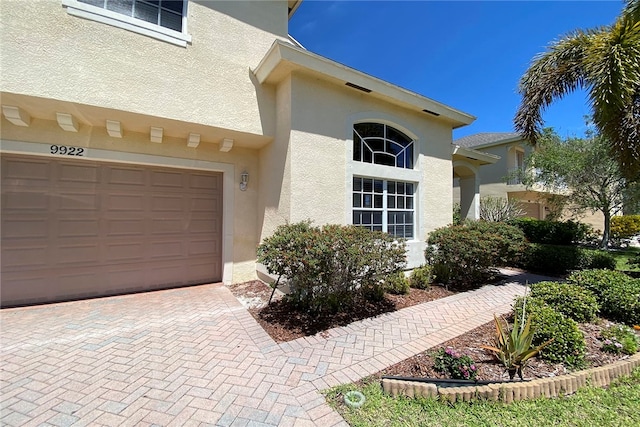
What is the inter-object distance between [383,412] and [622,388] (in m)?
3.44

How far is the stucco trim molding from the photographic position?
6.05m

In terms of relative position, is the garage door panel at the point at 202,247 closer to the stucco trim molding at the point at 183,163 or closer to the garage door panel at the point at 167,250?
the garage door panel at the point at 167,250

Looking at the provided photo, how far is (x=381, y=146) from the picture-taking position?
866 centimetres

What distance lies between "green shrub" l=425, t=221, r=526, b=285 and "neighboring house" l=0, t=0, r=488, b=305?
1008 millimetres

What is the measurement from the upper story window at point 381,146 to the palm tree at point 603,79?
393cm

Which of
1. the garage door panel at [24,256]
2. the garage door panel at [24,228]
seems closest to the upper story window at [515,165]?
the garage door panel at [24,228]

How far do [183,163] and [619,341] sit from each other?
1033cm

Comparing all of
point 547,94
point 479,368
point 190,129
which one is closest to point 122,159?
point 190,129

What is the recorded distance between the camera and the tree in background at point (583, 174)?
562 inches

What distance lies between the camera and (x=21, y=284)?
6176mm

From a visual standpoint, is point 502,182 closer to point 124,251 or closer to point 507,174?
point 507,174

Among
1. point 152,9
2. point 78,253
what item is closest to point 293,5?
point 152,9

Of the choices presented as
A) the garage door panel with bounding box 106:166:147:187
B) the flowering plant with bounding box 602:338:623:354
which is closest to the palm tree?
the flowering plant with bounding box 602:338:623:354

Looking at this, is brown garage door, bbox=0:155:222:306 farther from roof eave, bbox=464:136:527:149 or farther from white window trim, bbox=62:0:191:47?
roof eave, bbox=464:136:527:149
